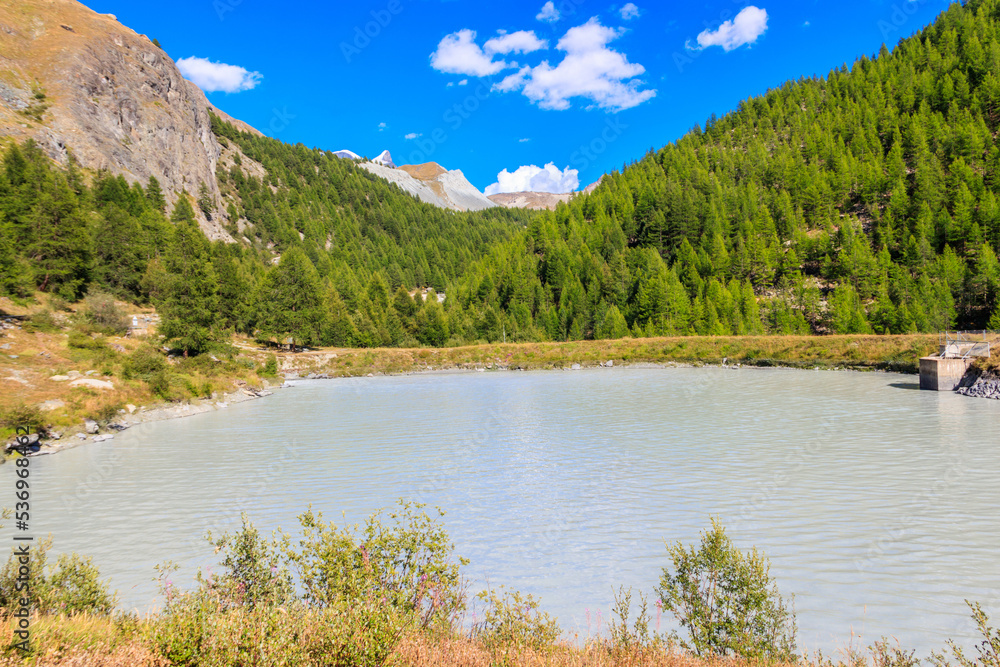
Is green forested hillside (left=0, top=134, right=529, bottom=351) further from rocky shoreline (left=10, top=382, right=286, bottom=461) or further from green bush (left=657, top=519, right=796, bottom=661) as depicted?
green bush (left=657, top=519, right=796, bottom=661)

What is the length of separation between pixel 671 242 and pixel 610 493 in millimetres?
106706

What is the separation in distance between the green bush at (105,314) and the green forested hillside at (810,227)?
65135 millimetres

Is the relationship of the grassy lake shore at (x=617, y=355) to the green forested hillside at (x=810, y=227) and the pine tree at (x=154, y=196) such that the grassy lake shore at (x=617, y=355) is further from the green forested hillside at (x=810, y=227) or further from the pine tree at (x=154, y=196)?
the pine tree at (x=154, y=196)

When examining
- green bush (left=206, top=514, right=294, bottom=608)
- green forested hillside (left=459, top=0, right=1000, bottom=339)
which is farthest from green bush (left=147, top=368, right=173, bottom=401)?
green forested hillside (left=459, top=0, right=1000, bottom=339)

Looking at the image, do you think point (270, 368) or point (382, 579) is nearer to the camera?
point (382, 579)

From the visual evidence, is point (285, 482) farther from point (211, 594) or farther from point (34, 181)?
point (34, 181)

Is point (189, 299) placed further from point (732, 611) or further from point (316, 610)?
point (732, 611)

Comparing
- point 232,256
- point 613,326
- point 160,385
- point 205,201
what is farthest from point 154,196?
point 613,326

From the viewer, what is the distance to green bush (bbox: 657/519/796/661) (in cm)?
613

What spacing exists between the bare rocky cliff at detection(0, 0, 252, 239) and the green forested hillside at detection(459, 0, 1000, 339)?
252 feet

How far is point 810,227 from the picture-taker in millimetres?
110812

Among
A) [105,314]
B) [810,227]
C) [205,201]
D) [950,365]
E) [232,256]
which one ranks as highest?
[205,201]

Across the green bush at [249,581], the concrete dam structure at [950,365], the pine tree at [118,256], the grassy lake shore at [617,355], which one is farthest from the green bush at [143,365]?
the concrete dam structure at [950,365]

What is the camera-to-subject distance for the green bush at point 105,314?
42.8m
